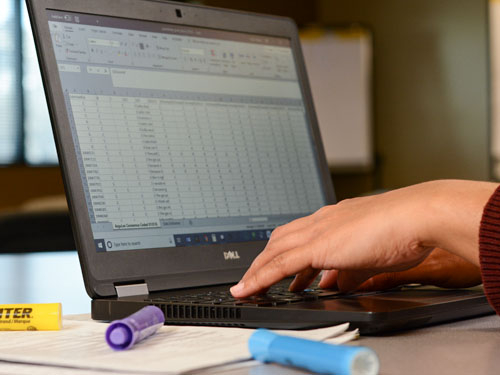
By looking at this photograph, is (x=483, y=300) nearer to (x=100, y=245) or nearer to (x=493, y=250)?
(x=493, y=250)

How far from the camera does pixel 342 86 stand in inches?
A: 241

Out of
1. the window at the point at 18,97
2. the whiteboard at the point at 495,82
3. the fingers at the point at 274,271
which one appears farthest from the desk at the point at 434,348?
the whiteboard at the point at 495,82

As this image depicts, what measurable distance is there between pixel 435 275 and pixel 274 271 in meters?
0.25

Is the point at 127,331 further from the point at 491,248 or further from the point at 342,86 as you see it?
the point at 342,86

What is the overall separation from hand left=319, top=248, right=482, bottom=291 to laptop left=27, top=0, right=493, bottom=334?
0.02 meters

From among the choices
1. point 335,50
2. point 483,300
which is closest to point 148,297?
point 483,300

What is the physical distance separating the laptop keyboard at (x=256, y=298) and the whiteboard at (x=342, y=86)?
17.6 ft

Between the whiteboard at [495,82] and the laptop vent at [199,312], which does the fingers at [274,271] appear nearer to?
the laptop vent at [199,312]

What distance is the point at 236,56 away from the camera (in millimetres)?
1125

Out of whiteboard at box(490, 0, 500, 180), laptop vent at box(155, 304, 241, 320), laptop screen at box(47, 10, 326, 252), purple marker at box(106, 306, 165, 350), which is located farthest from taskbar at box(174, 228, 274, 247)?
whiteboard at box(490, 0, 500, 180)

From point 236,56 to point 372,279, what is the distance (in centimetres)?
42

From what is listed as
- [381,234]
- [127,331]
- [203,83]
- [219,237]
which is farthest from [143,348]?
[203,83]

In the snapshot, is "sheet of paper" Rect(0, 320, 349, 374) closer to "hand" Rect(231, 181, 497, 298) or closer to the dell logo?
"hand" Rect(231, 181, 497, 298)

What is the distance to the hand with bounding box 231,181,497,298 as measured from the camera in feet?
2.21
